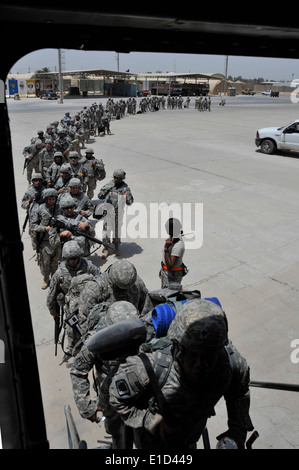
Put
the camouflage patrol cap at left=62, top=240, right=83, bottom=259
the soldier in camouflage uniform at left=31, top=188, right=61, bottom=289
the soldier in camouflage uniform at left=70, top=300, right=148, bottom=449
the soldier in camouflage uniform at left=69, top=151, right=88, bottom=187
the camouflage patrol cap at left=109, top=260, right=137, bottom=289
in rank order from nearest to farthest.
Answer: the soldier in camouflage uniform at left=70, top=300, right=148, bottom=449, the camouflage patrol cap at left=109, top=260, right=137, bottom=289, the camouflage patrol cap at left=62, top=240, right=83, bottom=259, the soldier in camouflage uniform at left=31, top=188, right=61, bottom=289, the soldier in camouflage uniform at left=69, top=151, right=88, bottom=187

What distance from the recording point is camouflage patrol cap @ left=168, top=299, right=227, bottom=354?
6.41ft

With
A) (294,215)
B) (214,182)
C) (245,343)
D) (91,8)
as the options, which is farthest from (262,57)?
(214,182)

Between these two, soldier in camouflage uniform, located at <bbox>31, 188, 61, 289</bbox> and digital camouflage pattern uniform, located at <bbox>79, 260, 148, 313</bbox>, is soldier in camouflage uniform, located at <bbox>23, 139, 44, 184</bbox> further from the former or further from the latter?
digital camouflage pattern uniform, located at <bbox>79, 260, 148, 313</bbox>

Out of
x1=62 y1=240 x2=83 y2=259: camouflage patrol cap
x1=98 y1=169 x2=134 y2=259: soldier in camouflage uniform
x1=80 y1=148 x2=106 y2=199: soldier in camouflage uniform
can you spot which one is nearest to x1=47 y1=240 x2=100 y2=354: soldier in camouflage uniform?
x1=62 y1=240 x2=83 y2=259: camouflage patrol cap

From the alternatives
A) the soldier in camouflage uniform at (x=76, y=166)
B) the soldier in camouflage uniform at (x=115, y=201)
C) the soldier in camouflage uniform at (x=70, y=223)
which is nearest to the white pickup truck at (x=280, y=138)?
the soldier in camouflage uniform at (x=76, y=166)

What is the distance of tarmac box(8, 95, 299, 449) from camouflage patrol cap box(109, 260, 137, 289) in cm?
133

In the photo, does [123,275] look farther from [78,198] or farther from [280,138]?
[280,138]

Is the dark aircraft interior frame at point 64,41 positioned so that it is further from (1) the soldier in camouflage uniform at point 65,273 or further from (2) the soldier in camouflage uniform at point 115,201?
(2) the soldier in camouflage uniform at point 115,201

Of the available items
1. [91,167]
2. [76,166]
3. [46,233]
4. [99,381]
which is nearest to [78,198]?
[46,233]

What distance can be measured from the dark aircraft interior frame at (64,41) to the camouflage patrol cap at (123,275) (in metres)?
1.65

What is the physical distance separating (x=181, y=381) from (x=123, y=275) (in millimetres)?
1303

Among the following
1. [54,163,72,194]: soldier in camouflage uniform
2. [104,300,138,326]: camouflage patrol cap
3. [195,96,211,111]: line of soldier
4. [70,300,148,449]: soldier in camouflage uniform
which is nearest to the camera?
[104,300,138,326]: camouflage patrol cap

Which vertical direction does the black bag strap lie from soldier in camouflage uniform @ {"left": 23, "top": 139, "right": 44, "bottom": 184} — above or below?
below
